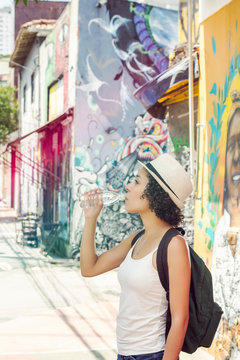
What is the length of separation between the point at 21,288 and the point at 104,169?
5248mm

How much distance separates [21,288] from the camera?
11414 millimetres

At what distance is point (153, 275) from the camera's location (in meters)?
2.73

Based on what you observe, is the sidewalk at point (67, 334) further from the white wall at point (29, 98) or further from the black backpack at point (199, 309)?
the white wall at point (29, 98)

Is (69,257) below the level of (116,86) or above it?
below

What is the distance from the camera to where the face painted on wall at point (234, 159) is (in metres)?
5.96

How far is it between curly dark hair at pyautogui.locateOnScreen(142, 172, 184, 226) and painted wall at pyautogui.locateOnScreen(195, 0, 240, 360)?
2.98 metres

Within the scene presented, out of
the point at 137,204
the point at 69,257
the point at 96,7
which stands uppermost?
the point at 96,7

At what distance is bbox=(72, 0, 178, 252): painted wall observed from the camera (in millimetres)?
15812

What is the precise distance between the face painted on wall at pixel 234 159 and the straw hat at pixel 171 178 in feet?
10.2

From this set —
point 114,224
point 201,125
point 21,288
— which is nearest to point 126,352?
point 201,125

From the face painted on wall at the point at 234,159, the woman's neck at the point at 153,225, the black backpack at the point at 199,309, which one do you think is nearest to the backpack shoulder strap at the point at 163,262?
the black backpack at the point at 199,309

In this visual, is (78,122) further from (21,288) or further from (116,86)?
(21,288)

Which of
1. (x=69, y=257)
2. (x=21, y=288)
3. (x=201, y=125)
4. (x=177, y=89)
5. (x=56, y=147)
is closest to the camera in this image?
(x=201, y=125)

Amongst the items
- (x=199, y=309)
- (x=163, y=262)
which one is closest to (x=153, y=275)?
(x=163, y=262)
